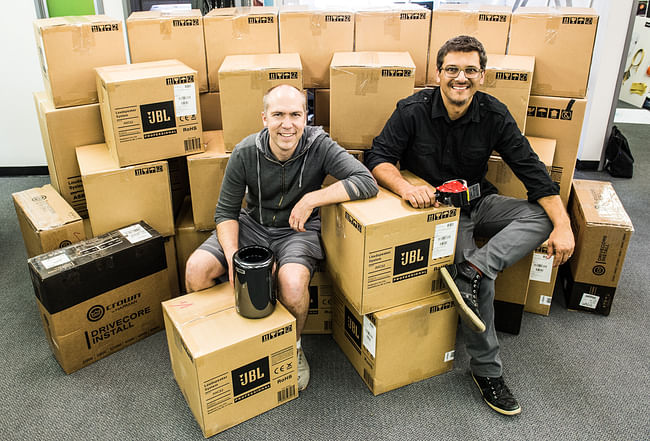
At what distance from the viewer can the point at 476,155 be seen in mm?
2148

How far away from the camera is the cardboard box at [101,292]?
198cm

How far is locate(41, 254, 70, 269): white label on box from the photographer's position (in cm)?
198

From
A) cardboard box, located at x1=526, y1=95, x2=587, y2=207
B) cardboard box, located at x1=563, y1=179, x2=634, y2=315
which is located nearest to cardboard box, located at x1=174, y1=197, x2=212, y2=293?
cardboard box, located at x1=526, y1=95, x2=587, y2=207

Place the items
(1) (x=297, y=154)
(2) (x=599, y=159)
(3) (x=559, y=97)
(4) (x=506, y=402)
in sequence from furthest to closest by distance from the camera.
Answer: (2) (x=599, y=159) → (3) (x=559, y=97) → (1) (x=297, y=154) → (4) (x=506, y=402)

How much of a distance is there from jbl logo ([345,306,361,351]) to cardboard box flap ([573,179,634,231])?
1.16 meters

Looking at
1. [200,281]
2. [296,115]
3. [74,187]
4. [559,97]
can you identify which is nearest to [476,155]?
[559,97]

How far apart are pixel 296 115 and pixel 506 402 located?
1.29 meters

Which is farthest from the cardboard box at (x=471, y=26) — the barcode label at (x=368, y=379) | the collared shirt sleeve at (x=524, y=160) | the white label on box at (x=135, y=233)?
the white label on box at (x=135, y=233)

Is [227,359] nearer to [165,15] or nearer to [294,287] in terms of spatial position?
[294,287]

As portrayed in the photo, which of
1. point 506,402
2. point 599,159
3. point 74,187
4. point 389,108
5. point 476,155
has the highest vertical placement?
point 389,108

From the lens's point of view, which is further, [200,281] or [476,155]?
[476,155]

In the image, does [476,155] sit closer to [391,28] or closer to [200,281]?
[391,28]

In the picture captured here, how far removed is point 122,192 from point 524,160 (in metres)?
1.66

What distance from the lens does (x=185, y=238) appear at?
2.49 meters
